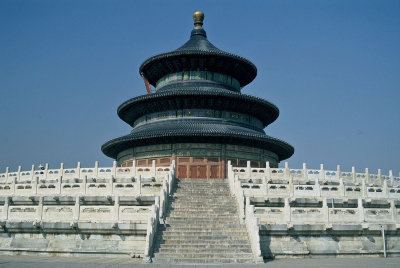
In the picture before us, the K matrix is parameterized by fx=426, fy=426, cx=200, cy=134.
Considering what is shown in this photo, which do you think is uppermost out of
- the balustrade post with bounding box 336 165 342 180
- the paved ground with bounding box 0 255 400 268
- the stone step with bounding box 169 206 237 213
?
the balustrade post with bounding box 336 165 342 180

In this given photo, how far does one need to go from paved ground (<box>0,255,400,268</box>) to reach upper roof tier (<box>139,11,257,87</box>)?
27475 mm

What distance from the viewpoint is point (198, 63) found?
42844mm

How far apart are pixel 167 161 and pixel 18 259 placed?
20550 millimetres

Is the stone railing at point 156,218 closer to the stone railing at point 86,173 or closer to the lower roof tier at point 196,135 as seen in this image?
the stone railing at point 86,173

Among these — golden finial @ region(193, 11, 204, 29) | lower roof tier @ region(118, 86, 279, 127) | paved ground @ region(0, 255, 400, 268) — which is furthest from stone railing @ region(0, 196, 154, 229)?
golden finial @ region(193, 11, 204, 29)

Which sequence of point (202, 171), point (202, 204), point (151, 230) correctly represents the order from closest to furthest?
point (151, 230) → point (202, 204) → point (202, 171)

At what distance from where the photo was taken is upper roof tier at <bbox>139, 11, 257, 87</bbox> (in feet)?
137

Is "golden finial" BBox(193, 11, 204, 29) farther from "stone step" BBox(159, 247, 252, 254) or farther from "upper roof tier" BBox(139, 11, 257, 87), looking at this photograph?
"stone step" BBox(159, 247, 252, 254)

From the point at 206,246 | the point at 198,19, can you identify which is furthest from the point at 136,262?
the point at 198,19

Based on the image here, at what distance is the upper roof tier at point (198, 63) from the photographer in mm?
41750

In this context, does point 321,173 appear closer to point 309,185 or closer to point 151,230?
point 309,185

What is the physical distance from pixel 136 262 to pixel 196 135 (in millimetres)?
20315

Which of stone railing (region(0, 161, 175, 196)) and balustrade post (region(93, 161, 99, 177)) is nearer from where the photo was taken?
stone railing (region(0, 161, 175, 196))

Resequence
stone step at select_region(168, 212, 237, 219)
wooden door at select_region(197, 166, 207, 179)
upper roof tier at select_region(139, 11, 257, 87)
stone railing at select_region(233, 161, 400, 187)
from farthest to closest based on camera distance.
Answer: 1. upper roof tier at select_region(139, 11, 257, 87)
2. wooden door at select_region(197, 166, 207, 179)
3. stone railing at select_region(233, 161, 400, 187)
4. stone step at select_region(168, 212, 237, 219)
